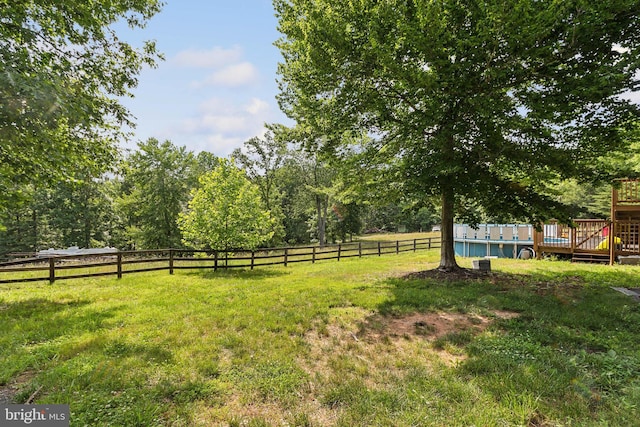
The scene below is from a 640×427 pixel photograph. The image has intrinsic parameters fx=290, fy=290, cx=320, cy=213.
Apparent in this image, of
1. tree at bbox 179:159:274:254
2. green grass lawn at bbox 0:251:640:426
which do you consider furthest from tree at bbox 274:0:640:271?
tree at bbox 179:159:274:254

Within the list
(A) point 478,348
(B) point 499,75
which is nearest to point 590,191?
(B) point 499,75

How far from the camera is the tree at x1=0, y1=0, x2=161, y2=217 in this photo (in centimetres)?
378

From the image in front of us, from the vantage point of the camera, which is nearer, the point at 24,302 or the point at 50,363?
the point at 50,363

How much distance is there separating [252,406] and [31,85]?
4640 mm

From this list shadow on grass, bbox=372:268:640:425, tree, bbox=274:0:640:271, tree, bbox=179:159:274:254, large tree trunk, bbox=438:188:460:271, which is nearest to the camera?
shadow on grass, bbox=372:268:640:425

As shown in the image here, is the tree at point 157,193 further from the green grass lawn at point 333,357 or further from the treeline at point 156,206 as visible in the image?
the green grass lawn at point 333,357

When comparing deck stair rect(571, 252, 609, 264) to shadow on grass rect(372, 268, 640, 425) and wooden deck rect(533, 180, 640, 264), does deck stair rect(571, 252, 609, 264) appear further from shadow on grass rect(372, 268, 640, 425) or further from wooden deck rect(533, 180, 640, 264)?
shadow on grass rect(372, 268, 640, 425)

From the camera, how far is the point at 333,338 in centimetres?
467

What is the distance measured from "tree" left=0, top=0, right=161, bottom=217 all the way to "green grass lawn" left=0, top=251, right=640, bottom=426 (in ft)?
9.56

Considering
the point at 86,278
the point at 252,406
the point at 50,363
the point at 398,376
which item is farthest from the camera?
the point at 86,278

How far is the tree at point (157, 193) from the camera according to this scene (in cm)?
2650

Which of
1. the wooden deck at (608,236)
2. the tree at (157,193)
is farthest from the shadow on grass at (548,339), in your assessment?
the tree at (157,193)

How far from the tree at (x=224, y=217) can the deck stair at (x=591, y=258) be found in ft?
45.8

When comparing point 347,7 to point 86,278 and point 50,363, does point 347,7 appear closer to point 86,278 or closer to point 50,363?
point 50,363
